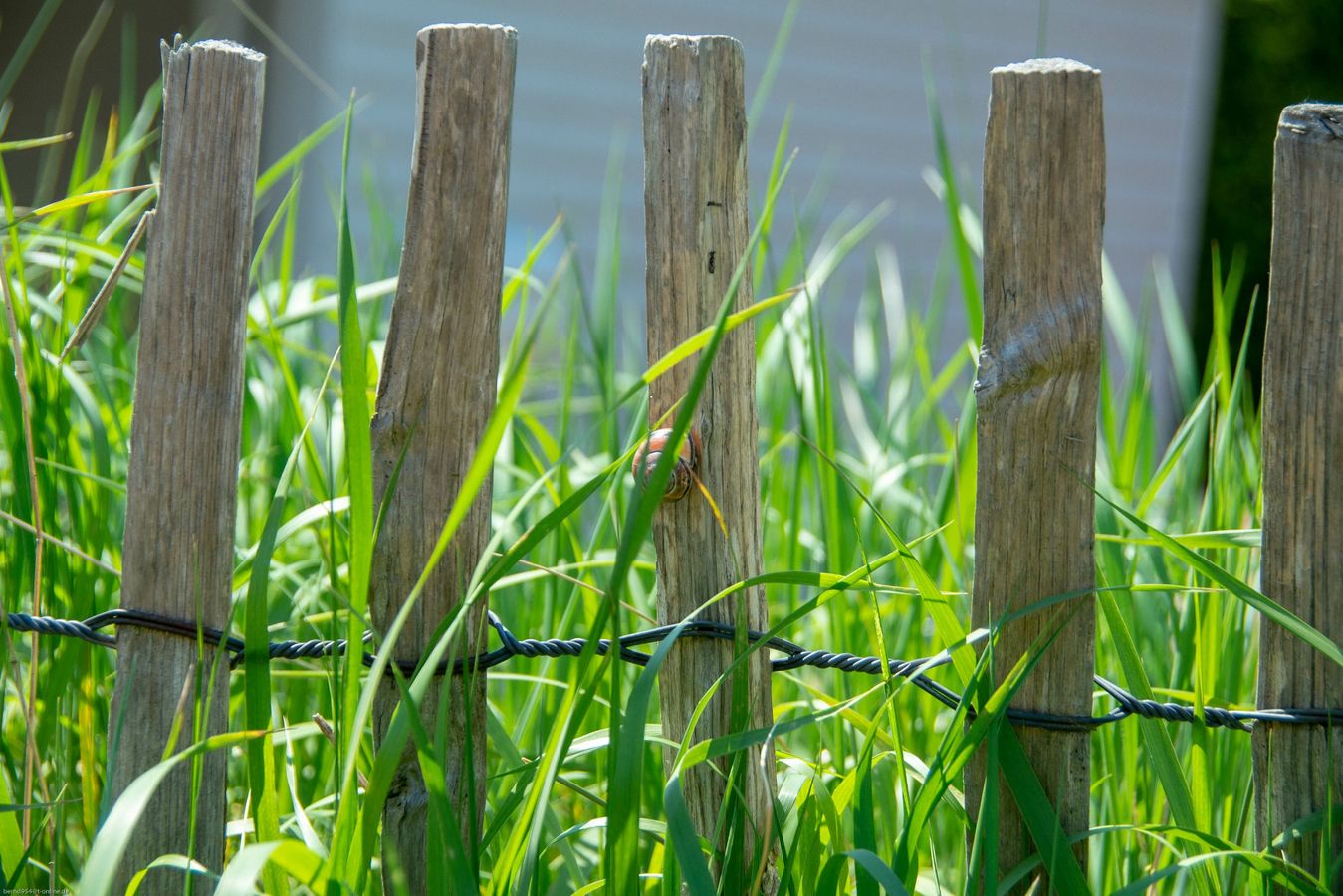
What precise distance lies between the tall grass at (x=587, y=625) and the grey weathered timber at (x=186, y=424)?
2.1 inches

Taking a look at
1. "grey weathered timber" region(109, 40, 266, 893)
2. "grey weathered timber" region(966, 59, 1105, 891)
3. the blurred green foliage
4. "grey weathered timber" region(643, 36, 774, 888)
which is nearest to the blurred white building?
the blurred green foliage

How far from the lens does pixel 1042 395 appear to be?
92cm

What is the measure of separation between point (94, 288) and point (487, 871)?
1089mm

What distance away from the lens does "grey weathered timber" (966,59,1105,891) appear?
0.90 metres

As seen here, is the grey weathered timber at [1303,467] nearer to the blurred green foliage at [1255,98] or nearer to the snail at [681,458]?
the snail at [681,458]

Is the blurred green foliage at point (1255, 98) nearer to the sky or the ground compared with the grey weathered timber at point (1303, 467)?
nearer to the sky

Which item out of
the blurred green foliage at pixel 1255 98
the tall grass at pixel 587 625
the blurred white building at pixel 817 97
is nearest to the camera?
the tall grass at pixel 587 625

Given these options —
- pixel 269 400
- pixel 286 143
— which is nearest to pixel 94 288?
pixel 269 400

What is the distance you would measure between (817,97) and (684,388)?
4584 mm

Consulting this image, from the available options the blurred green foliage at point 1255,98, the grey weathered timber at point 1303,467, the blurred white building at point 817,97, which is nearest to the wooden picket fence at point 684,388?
the grey weathered timber at point 1303,467

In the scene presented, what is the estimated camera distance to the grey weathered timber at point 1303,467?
91 centimetres

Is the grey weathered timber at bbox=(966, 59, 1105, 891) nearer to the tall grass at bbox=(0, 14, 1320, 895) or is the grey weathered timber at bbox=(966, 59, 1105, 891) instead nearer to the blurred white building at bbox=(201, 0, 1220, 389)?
the tall grass at bbox=(0, 14, 1320, 895)

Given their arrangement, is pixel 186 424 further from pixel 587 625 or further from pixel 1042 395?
pixel 1042 395

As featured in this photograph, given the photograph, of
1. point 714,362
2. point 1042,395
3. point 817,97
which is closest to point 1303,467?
point 1042,395
